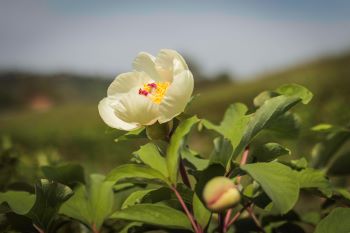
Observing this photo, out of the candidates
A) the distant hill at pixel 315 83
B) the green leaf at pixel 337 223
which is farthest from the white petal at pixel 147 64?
the distant hill at pixel 315 83

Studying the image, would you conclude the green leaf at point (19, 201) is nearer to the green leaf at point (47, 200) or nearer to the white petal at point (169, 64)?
the green leaf at point (47, 200)

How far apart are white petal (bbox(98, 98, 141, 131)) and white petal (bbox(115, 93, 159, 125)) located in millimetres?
24

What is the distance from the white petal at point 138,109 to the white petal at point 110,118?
24 millimetres

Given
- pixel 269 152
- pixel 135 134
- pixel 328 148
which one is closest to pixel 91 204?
pixel 135 134

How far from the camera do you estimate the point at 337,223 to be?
21.9 inches

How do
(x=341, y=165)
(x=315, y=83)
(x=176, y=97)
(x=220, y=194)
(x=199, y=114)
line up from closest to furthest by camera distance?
(x=220, y=194)
(x=176, y=97)
(x=341, y=165)
(x=315, y=83)
(x=199, y=114)

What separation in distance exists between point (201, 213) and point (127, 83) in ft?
0.81

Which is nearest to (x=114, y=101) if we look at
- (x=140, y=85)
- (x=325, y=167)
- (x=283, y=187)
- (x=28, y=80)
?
(x=140, y=85)

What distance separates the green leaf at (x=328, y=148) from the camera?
0.83 meters

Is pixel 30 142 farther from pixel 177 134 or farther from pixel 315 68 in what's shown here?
Answer: pixel 177 134

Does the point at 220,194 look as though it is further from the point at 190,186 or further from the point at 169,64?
the point at 169,64

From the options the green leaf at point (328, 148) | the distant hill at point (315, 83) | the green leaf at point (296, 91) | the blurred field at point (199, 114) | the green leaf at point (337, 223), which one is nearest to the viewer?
the green leaf at point (337, 223)

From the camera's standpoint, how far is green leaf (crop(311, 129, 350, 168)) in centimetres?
83

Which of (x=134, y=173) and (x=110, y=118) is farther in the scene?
(x=110, y=118)
